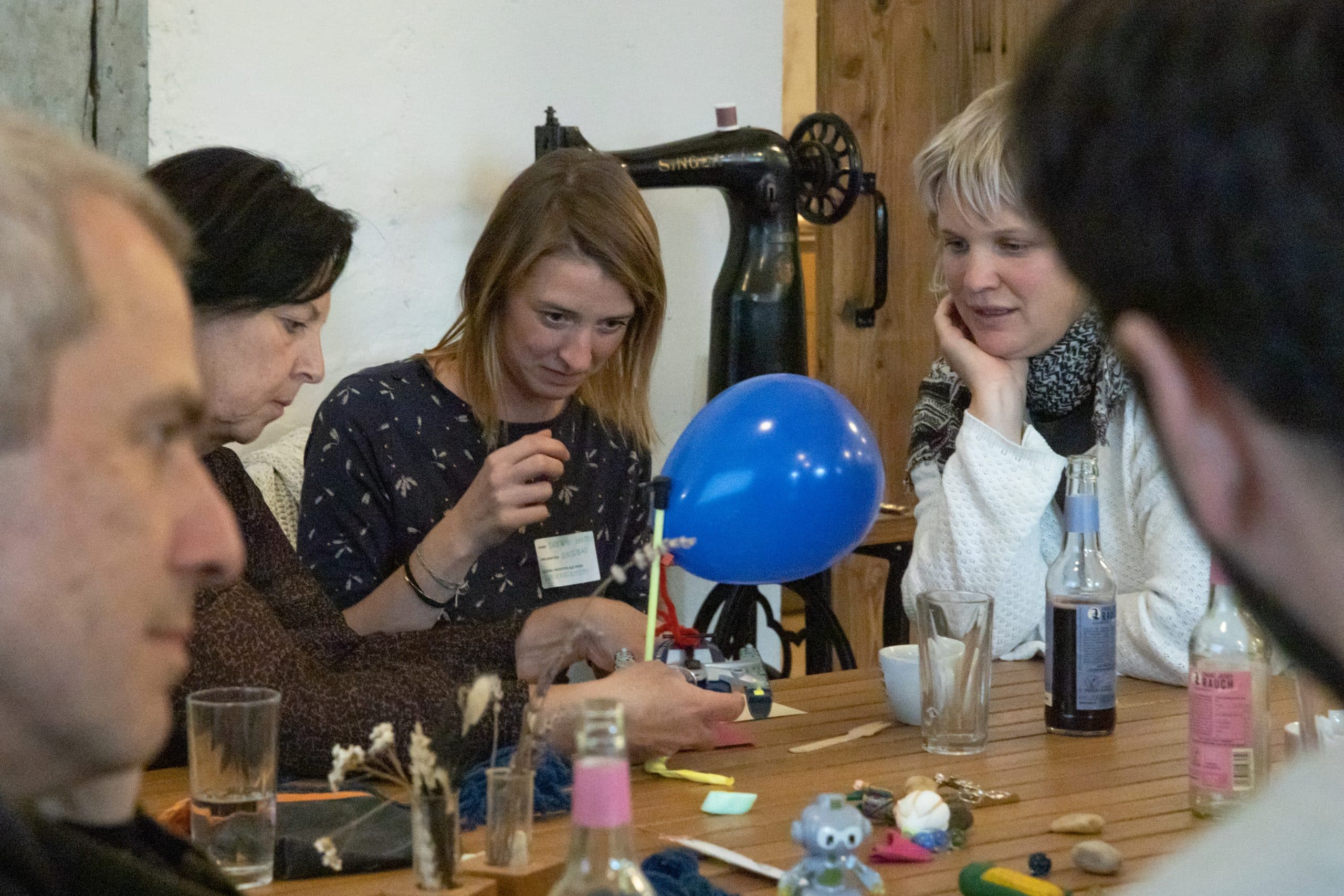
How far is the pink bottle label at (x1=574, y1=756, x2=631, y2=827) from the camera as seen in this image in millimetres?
727

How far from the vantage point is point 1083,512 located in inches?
59.4

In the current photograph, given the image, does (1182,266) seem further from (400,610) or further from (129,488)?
(400,610)

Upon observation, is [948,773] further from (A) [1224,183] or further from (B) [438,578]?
(A) [1224,183]

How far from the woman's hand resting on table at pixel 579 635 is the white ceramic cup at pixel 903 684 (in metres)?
0.36

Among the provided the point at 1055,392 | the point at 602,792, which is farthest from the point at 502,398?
the point at 602,792

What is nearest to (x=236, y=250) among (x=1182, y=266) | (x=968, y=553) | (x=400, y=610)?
(x=400, y=610)

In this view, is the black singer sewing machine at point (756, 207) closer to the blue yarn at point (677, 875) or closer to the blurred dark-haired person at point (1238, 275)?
the blue yarn at point (677, 875)

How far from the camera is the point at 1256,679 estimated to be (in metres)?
1.33

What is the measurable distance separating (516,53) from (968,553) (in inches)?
62.0

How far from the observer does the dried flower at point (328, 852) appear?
3.39 feet

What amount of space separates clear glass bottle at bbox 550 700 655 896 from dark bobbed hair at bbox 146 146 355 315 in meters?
1.01

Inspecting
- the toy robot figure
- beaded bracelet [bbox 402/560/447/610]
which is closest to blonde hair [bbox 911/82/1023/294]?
beaded bracelet [bbox 402/560/447/610]

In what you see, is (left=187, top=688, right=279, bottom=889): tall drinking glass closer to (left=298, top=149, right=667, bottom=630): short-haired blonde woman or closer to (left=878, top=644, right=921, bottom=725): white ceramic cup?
(left=878, top=644, right=921, bottom=725): white ceramic cup

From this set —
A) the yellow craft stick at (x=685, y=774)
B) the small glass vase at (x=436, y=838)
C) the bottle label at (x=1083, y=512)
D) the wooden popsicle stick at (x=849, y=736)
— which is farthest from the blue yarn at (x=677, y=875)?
the bottle label at (x=1083, y=512)
